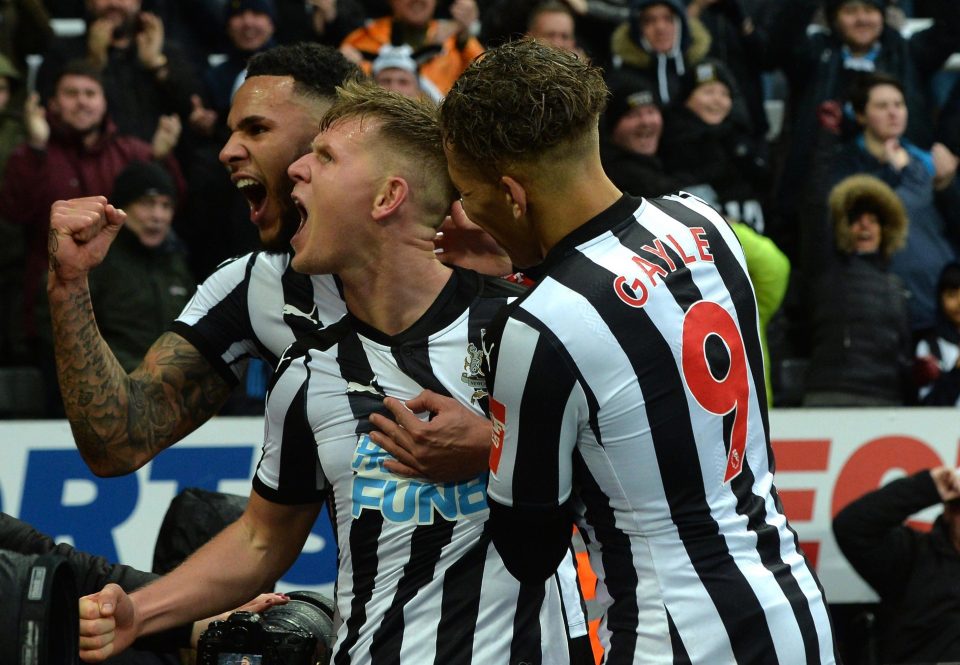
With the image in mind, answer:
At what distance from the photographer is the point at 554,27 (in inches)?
320

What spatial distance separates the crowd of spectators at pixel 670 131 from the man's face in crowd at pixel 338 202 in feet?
12.0

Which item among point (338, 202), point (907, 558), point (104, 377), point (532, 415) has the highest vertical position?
point (338, 202)

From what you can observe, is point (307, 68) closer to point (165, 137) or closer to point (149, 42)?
point (165, 137)

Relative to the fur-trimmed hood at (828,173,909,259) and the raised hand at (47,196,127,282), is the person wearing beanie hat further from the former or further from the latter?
the raised hand at (47,196,127,282)

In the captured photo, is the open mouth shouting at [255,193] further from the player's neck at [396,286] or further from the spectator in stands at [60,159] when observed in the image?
the spectator in stands at [60,159]

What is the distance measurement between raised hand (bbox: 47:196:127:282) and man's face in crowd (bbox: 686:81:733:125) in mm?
5477

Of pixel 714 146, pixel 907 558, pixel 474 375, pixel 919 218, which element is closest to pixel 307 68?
pixel 474 375

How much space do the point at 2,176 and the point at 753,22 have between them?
4.94 m

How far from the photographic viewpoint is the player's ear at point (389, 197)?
3.19 metres

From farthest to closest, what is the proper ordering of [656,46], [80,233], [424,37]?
[656,46]
[424,37]
[80,233]

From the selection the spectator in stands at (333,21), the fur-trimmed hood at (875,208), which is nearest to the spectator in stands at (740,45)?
the fur-trimmed hood at (875,208)

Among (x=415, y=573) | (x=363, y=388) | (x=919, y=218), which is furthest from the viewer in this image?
→ (x=919, y=218)

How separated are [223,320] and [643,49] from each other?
536cm

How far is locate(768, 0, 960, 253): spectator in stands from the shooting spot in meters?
8.77
